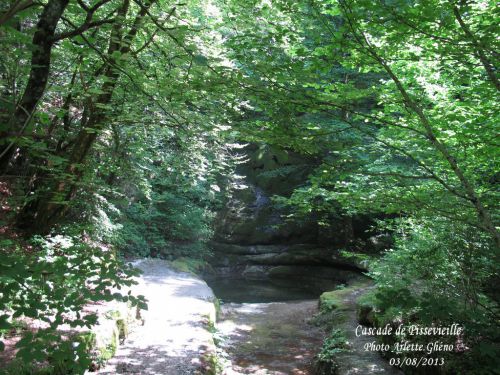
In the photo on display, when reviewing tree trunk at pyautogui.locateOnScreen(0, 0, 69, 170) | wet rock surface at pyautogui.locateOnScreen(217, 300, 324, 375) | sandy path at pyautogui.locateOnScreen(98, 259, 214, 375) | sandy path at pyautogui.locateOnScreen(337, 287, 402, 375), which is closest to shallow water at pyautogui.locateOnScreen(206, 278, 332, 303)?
wet rock surface at pyautogui.locateOnScreen(217, 300, 324, 375)

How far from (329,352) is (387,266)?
73.2 inches

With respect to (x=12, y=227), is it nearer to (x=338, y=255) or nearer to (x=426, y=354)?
(x=426, y=354)

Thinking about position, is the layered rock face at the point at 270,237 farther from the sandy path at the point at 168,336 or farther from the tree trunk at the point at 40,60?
the tree trunk at the point at 40,60

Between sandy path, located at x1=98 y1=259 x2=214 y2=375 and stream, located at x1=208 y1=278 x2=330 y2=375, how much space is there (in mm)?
704

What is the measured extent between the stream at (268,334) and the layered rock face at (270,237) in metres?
3.43

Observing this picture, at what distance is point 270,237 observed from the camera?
2000cm

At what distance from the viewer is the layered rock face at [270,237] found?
18.4 metres

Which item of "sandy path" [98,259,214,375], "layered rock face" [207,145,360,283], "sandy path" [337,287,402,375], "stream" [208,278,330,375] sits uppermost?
"layered rock face" [207,145,360,283]

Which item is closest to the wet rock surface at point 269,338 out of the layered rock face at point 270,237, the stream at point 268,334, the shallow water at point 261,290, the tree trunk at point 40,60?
the stream at point 268,334

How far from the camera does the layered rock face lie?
60.4ft

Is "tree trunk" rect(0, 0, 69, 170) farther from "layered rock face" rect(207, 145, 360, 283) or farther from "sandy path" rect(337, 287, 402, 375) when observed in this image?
"layered rock face" rect(207, 145, 360, 283)

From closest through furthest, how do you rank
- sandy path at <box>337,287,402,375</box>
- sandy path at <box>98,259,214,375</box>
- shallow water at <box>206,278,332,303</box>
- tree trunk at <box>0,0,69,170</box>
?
tree trunk at <box>0,0,69,170</box>, sandy path at <box>98,259,214,375</box>, sandy path at <box>337,287,402,375</box>, shallow water at <box>206,278,332,303</box>

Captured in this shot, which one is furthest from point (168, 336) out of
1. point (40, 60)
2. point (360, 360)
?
point (40, 60)


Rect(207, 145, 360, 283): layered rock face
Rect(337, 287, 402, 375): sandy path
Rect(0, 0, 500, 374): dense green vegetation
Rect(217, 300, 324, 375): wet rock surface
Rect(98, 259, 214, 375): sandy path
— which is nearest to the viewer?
Rect(0, 0, 500, 374): dense green vegetation
